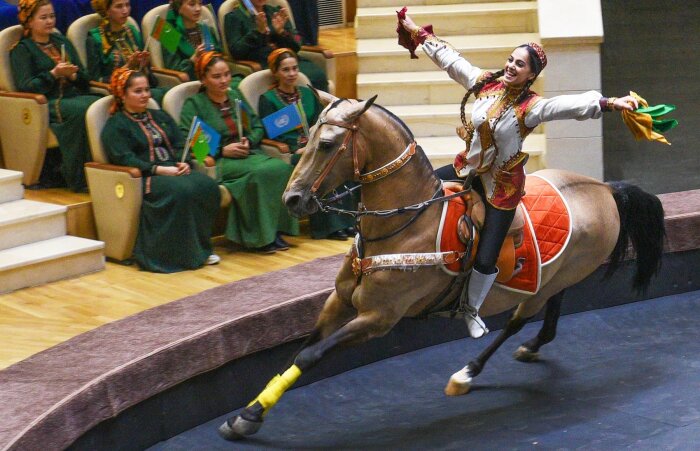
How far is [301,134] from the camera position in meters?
7.15

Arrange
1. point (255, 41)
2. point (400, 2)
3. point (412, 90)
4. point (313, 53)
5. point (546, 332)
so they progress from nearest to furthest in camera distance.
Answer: point (546, 332), point (255, 41), point (313, 53), point (412, 90), point (400, 2)

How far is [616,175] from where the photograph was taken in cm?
844

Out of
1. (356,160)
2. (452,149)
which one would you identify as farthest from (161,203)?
(452,149)

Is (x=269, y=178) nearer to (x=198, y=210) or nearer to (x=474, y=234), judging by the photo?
(x=198, y=210)

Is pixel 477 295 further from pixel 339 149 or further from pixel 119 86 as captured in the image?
pixel 119 86

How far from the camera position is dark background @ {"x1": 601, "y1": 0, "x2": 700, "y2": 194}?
8.58 meters

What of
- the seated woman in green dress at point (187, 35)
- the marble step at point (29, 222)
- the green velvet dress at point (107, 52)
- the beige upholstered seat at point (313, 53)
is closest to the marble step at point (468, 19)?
the beige upholstered seat at point (313, 53)

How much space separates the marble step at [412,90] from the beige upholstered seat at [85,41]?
1.67 meters

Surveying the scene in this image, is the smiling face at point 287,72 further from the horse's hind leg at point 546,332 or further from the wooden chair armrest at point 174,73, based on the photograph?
the horse's hind leg at point 546,332

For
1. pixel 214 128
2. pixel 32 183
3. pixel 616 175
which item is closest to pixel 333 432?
pixel 214 128

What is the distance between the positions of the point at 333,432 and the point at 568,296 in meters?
2.13

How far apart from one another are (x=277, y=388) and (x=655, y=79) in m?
6.64

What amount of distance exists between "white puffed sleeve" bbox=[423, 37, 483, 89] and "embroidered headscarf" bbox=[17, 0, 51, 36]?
2848 millimetres

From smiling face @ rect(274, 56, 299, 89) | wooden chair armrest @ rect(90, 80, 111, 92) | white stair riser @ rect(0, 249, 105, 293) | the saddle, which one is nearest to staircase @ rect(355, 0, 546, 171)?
smiling face @ rect(274, 56, 299, 89)
